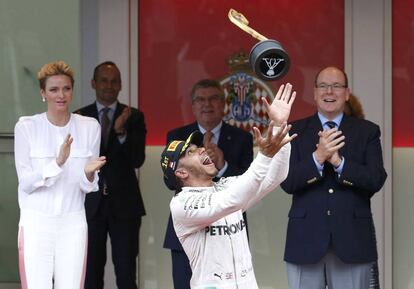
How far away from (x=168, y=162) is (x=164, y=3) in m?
3.82

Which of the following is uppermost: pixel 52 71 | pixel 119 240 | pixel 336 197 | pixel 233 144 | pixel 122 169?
pixel 52 71

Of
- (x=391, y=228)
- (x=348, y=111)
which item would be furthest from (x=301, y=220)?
(x=391, y=228)

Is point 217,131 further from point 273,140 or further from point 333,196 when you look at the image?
point 273,140

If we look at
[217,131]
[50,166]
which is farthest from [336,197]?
[50,166]

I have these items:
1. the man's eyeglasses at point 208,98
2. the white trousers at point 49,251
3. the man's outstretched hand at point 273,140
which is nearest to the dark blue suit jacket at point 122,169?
the man's eyeglasses at point 208,98

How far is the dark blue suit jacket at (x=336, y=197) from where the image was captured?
6219 millimetres

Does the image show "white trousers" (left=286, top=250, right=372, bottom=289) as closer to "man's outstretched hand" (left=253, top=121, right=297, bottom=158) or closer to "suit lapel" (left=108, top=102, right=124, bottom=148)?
"suit lapel" (left=108, top=102, right=124, bottom=148)

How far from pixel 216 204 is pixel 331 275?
1873mm

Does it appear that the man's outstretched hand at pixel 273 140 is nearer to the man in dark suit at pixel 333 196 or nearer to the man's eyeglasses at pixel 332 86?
the man in dark suit at pixel 333 196

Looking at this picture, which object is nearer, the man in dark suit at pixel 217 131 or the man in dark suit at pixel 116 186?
the man in dark suit at pixel 217 131

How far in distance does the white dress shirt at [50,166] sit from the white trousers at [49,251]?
7cm

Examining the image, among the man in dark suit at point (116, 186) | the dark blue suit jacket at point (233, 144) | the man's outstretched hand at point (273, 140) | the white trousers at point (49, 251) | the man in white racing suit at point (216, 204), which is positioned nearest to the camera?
the man's outstretched hand at point (273, 140)

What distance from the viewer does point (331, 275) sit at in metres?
6.36

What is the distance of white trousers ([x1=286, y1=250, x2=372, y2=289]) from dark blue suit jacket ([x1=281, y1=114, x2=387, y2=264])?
0.07 meters
